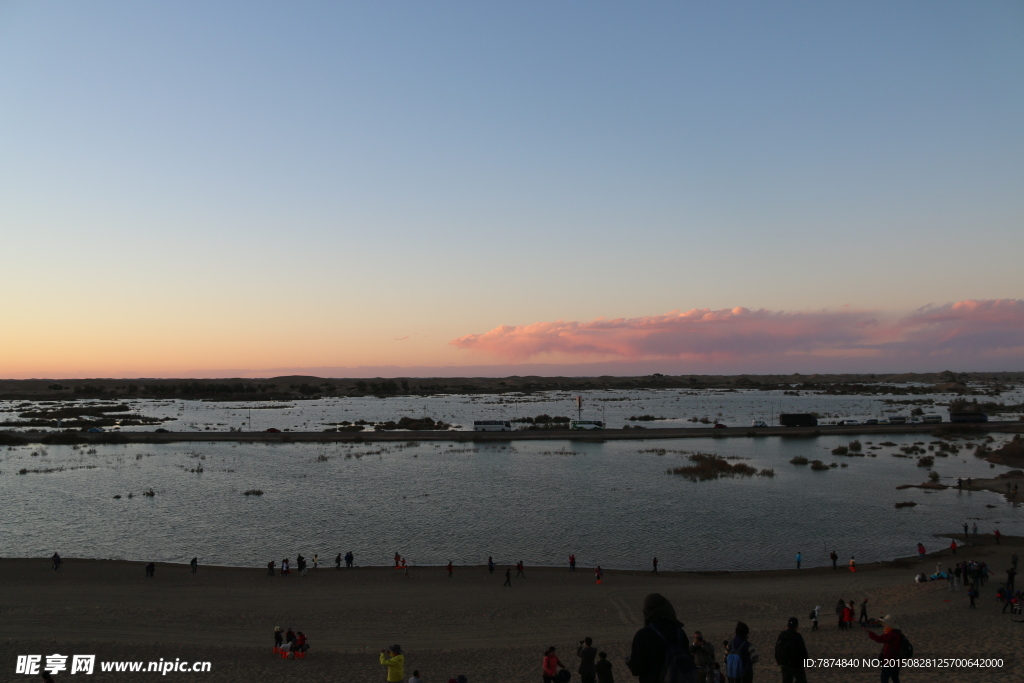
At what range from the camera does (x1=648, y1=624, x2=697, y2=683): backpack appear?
493cm

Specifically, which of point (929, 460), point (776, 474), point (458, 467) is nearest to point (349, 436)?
point (458, 467)

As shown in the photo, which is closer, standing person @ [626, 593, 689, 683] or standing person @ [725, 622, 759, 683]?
standing person @ [626, 593, 689, 683]

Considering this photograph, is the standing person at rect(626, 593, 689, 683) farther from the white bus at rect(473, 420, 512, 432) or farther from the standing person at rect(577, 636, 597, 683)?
the white bus at rect(473, 420, 512, 432)

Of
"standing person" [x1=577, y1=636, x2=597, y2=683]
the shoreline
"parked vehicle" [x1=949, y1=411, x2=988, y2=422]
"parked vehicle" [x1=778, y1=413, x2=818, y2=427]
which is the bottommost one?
the shoreline

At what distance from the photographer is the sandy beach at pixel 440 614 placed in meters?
18.7

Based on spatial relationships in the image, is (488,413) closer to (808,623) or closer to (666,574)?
(666,574)

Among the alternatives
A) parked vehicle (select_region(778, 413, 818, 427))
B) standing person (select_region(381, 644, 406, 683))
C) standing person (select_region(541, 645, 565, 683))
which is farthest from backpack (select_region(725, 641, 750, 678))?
parked vehicle (select_region(778, 413, 818, 427))

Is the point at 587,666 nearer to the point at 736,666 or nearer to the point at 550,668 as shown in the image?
the point at 550,668

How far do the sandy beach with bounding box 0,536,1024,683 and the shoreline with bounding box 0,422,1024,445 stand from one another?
2203 inches

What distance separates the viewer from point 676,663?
4.95 meters

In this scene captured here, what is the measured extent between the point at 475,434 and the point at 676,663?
8832 cm

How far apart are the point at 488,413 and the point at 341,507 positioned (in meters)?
95.5

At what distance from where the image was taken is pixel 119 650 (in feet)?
66.1

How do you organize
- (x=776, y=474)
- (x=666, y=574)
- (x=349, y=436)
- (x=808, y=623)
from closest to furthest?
(x=808, y=623) < (x=666, y=574) < (x=776, y=474) < (x=349, y=436)
